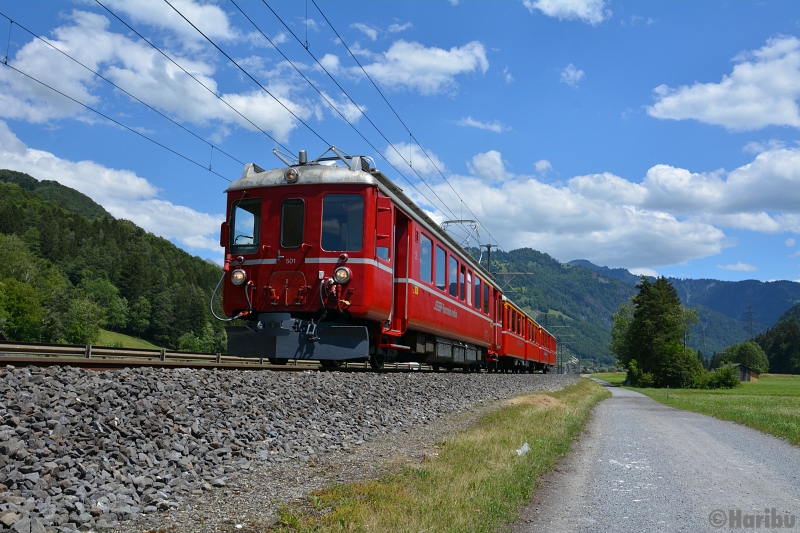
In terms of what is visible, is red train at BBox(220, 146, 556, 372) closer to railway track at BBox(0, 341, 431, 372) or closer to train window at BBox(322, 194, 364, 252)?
train window at BBox(322, 194, 364, 252)

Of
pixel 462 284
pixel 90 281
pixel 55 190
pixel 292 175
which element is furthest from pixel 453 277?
pixel 55 190

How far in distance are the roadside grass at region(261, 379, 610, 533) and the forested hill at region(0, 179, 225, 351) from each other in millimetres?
74439

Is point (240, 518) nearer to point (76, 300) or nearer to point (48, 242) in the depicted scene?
point (76, 300)

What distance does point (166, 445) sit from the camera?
206 inches

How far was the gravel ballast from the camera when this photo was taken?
13.6 ft

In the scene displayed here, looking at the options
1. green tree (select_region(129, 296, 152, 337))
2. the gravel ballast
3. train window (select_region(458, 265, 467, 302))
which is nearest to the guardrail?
the gravel ballast

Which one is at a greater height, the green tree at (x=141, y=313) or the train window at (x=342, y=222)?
the green tree at (x=141, y=313)

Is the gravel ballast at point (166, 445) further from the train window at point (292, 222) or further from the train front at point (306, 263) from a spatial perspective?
the train window at point (292, 222)

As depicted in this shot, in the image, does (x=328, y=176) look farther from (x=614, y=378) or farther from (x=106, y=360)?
(x=614, y=378)

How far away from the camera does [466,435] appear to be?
27.8 feet

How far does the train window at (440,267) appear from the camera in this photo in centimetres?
1566

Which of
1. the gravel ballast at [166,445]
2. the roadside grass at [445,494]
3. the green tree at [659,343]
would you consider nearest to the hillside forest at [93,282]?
the green tree at [659,343]

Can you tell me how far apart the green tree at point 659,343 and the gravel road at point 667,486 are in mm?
56215

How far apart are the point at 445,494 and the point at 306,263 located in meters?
7.04
